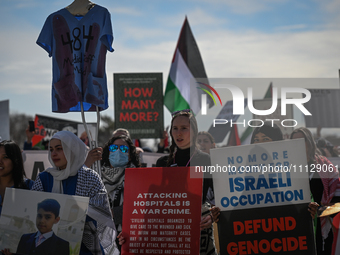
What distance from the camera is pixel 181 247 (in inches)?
114

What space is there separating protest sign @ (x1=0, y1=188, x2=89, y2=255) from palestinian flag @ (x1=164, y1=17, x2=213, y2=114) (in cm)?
561

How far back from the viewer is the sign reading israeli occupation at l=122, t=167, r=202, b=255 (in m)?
2.92

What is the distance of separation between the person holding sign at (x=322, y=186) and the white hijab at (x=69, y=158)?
2.21 metres

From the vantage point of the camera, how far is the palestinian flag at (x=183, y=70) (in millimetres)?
8508

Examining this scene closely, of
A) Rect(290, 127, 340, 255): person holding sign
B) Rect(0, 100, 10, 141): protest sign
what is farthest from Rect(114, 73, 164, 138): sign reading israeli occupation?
Rect(290, 127, 340, 255): person holding sign

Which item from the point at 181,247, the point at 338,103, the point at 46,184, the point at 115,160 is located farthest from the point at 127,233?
the point at 338,103

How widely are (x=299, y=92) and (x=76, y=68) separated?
2249 mm

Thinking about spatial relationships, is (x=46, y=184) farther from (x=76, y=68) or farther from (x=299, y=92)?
(x=299, y=92)

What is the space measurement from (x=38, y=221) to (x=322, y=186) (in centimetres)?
264

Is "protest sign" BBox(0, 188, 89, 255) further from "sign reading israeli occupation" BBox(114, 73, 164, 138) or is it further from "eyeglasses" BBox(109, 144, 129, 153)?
"sign reading israeli occupation" BBox(114, 73, 164, 138)

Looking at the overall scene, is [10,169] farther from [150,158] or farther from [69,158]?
[150,158]

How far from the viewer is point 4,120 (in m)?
7.58

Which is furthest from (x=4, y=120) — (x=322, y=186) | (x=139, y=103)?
(x=322, y=186)

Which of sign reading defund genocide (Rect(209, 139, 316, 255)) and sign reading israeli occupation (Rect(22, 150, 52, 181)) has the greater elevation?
sign reading israeli occupation (Rect(22, 150, 52, 181))
